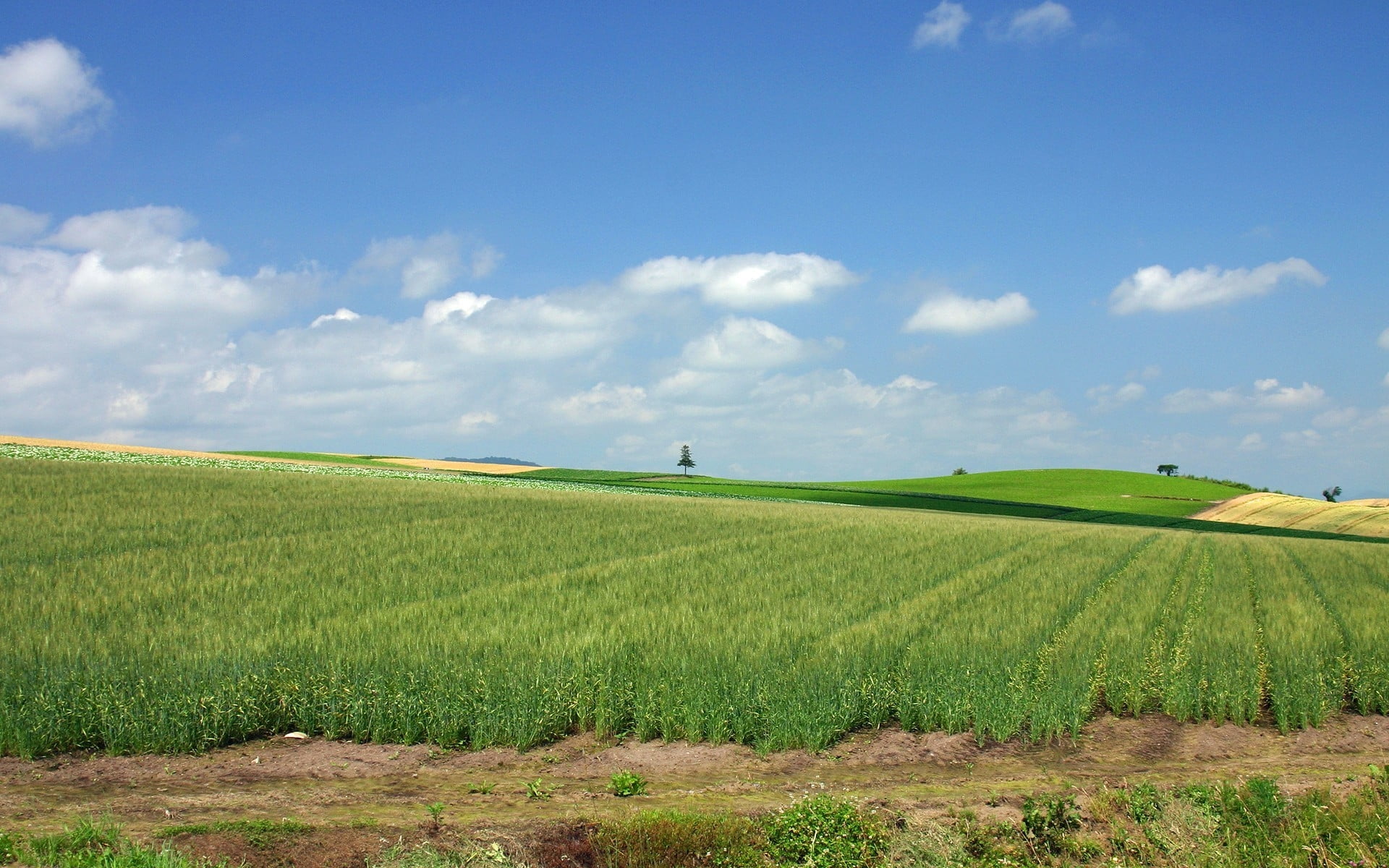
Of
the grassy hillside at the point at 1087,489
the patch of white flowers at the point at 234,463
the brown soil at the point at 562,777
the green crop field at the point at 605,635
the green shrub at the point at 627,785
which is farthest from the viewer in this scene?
the grassy hillside at the point at 1087,489

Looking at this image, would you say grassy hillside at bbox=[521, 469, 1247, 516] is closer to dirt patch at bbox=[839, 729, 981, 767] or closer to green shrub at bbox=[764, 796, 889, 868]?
dirt patch at bbox=[839, 729, 981, 767]

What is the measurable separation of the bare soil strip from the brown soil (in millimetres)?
20

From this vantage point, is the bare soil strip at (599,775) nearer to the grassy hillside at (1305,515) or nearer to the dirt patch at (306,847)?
the dirt patch at (306,847)

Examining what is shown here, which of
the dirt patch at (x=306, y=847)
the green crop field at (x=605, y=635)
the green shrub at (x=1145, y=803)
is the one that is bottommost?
the dirt patch at (x=306, y=847)

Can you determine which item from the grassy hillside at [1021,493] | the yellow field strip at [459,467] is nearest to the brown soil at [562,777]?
the grassy hillside at [1021,493]

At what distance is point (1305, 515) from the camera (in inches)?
2527

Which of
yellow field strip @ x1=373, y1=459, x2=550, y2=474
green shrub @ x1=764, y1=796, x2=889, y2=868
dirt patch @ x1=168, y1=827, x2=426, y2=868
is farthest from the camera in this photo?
yellow field strip @ x1=373, y1=459, x2=550, y2=474

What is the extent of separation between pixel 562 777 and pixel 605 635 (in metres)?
3.42

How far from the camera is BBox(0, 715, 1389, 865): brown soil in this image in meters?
7.44

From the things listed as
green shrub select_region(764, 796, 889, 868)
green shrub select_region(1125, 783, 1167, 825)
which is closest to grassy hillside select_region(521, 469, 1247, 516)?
green shrub select_region(1125, 783, 1167, 825)

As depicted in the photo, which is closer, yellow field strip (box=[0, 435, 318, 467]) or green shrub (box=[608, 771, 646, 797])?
green shrub (box=[608, 771, 646, 797])

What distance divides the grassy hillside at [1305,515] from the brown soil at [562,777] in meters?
59.6

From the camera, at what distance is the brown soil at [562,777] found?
7.44m

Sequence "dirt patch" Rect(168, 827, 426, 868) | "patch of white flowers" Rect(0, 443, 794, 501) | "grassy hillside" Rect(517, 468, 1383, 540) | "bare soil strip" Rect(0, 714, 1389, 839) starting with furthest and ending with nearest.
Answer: "grassy hillside" Rect(517, 468, 1383, 540)
"patch of white flowers" Rect(0, 443, 794, 501)
"bare soil strip" Rect(0, 714, 1389, 839)
"dirt patch" Rect(168, 827, 426, 868)
